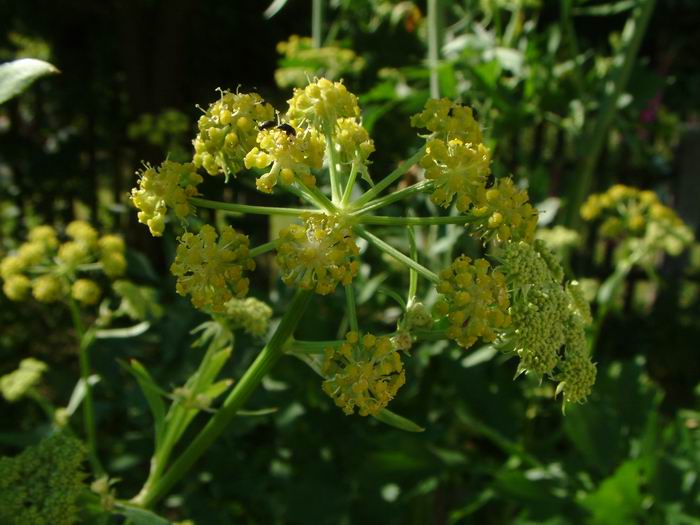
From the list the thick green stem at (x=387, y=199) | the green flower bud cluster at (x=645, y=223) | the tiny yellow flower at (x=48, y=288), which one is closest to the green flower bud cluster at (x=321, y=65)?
the green flower bud cluster at (x=645, y=223)

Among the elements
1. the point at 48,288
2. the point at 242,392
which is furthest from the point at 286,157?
the point at 48,288

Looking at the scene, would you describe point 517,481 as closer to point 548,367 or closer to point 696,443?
point 696,443

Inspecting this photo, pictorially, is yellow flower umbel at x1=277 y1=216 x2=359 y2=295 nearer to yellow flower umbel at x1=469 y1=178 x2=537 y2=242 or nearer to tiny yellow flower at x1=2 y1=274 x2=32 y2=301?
yellow flower umbel at x1=469 y1=178 x2=537 y2=242

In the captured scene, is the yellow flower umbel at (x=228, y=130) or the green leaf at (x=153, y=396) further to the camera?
the green leaf at (x=153, y=396)

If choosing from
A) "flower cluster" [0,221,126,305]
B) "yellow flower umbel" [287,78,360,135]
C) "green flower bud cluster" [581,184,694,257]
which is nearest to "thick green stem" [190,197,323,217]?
"yellow flower umbel" [287,78,360,135]

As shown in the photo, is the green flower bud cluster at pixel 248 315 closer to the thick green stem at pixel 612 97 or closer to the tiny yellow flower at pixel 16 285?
the tiny yellow flower at pixel 16 285

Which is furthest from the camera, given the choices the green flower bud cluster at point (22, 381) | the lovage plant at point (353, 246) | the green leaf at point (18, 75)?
the green flower bud cluster at point (22, 381)

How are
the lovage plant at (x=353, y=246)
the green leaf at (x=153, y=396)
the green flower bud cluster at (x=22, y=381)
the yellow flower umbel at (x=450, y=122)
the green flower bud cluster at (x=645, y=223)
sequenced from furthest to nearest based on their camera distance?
the green flower bud cluster at (x=645, y=223) → the green flower bud cluster at (x=22, y=381) → the green leaf at (x=153, y=396) → the yellow flower umbel at (x=450, y=122) → the lovage plant at (x=353, y=246)
